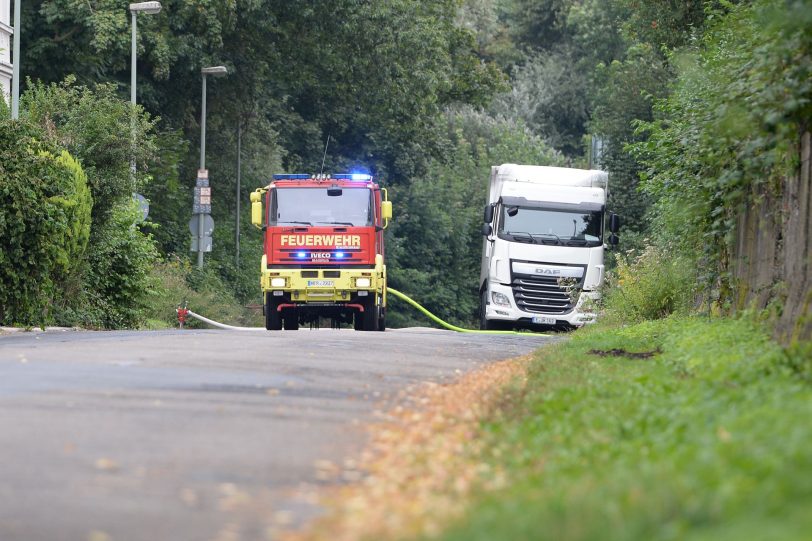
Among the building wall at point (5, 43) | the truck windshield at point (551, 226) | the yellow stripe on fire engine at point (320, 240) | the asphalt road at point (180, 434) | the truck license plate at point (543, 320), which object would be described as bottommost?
the truck license plate at point (543, 320)

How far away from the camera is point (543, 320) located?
34.8m

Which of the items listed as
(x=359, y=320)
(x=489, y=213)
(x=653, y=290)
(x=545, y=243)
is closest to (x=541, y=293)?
(x=545, y=243)

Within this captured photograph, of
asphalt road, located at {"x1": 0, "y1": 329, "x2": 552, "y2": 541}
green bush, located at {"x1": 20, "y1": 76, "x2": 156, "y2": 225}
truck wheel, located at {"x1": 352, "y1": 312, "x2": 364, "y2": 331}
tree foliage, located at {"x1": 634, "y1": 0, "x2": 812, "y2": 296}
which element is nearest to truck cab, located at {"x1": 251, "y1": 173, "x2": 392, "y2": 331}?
truck wheel, located at {"x1": 352, "y1": 312, "x2": 364, "y2": 331}

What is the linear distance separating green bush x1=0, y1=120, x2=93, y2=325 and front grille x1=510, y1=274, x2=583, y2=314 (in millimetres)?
11299

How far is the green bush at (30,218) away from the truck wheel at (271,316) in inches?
165

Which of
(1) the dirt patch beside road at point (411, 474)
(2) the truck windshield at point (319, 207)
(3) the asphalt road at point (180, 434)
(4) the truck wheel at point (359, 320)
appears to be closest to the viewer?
(1) the dirt patch beside road at point (411, 474)

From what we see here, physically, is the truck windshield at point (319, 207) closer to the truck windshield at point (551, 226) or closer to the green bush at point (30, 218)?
the green bush at point (30, 218)

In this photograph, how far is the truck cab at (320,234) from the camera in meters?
28.6

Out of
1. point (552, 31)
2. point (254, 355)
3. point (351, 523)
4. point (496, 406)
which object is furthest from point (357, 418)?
point (552, 31)

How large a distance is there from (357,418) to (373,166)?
156 ft

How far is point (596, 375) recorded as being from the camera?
13.5m

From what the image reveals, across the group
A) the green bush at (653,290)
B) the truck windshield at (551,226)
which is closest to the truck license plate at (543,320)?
the truck windshield at (551,226)

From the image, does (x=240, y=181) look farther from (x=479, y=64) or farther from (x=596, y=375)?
(x=596, y=375)

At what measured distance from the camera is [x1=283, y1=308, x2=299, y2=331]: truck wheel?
99.1 feet
